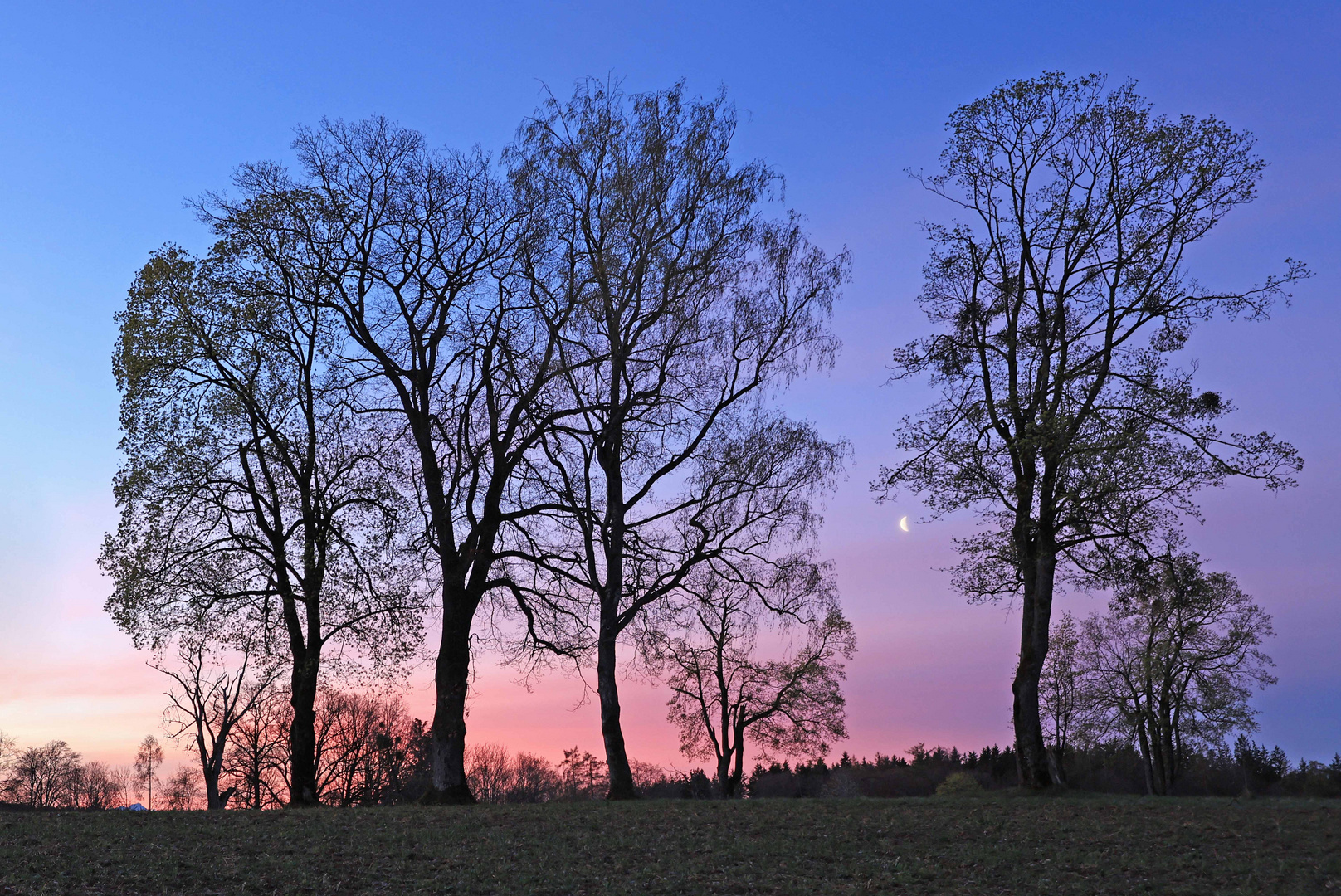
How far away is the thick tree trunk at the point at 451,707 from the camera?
22.3 meters

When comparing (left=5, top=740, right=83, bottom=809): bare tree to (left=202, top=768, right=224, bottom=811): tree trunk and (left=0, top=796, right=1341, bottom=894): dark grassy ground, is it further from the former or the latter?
→ (left=0, top=796, right=1341, bottom=894): dark grassy ground

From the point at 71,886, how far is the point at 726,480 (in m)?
17.2

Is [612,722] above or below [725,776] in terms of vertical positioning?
above

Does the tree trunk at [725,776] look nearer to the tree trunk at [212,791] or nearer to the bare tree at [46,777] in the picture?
the tree trunk at [212,791]

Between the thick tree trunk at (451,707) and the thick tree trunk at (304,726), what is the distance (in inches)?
203

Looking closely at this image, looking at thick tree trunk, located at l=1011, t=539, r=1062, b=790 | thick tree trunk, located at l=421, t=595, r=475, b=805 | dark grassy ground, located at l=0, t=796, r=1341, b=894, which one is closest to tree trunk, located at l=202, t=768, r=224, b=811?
thick tree trunk, located at l=421, t=595, r=475, b=805

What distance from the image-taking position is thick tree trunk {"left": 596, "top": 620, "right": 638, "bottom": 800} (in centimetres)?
2267

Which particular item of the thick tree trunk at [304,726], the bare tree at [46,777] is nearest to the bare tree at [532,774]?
the bare tree at [46,777]

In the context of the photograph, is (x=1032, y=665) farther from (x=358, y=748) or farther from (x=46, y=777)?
(x=46, y=777)

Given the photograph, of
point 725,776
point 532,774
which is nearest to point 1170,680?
point 725,776

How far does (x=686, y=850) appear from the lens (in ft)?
48.3

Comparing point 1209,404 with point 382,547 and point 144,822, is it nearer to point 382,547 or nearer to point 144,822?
point 382,547

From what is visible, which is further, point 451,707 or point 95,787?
point 95,787

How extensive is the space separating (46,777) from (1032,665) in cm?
8066
